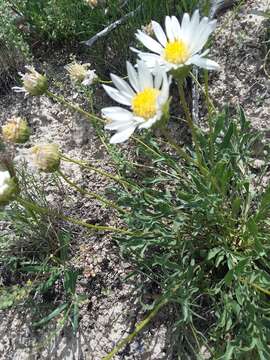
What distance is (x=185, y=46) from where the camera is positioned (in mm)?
1440

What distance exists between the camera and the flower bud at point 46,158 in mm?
1500

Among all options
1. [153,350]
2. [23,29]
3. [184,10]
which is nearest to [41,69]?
[23,29]

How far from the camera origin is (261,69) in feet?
7.66

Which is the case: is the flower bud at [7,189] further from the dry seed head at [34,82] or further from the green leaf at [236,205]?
the green leaf at [236,205]

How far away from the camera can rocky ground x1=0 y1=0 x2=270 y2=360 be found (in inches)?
77.3

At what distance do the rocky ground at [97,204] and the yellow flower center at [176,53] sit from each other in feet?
1.79

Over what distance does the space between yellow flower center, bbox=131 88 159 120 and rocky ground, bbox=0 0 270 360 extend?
0.41 metres

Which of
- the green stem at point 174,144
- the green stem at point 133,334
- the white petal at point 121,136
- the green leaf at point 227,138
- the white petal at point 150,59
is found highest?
the white petal at point 150,59

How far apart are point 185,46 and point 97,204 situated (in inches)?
39.9

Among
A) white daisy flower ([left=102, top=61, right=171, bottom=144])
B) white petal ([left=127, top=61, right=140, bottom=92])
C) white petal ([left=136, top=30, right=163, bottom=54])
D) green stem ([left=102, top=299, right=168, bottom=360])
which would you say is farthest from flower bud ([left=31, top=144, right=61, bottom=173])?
green stem ([left=102, top=299, right=168, bottom=360])

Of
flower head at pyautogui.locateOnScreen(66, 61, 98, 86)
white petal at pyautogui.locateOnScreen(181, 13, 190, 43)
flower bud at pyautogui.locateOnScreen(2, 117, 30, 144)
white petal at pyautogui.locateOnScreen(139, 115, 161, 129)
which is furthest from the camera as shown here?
flower head at pyautogui.locateOnScreen(66, 61, 98, 86)

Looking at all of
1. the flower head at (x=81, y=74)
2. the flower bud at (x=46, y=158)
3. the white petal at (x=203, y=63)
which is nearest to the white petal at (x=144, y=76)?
the white petal at (x=203, y=63)

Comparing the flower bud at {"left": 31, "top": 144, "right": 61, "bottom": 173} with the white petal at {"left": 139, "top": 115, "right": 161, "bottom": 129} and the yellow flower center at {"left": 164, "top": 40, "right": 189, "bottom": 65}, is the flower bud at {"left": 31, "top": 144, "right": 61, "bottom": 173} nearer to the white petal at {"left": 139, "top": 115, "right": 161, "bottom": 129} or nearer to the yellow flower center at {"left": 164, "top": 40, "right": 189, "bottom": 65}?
the white petal at {"left": 139, "top": 115, "right": 161, "bottom": 129}

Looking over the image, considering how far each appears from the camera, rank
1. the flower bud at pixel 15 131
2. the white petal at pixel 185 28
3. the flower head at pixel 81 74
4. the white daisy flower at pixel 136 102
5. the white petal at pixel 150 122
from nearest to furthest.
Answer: the white petal at pixel 150 122, the white daisy flower at pixel 136 102, the white petal at pixel 185 28, the flower bud at pixel 15 131, the flower head at pixel 81 74
